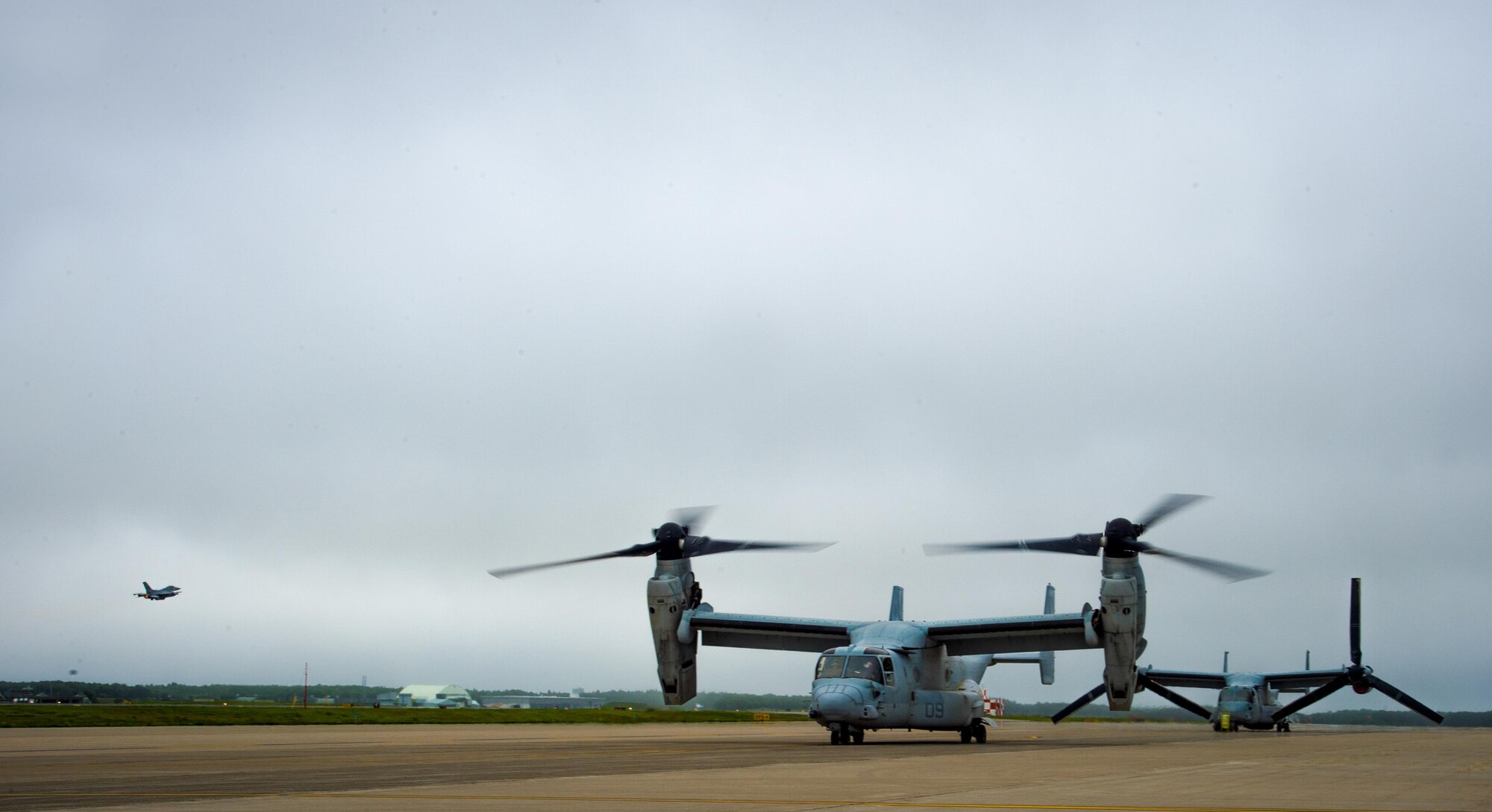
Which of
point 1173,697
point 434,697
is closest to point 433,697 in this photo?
point 434,697

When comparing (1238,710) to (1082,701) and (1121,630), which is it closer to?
(1082,701)

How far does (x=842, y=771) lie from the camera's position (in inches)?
704

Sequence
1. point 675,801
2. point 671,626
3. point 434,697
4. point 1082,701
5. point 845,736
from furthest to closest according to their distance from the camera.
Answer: point 434,697 < point 1082,701 < point 671,626 < point 845,736 < point 675,801

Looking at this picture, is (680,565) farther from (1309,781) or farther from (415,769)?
(1309,781)

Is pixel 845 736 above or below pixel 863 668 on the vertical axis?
below

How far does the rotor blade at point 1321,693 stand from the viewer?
61188 millimetres

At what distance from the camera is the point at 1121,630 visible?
31.2m

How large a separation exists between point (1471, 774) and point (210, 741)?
89.6 ft

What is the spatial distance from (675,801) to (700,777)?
4442 mm

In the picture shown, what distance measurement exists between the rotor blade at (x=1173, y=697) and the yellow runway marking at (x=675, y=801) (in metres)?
54.9

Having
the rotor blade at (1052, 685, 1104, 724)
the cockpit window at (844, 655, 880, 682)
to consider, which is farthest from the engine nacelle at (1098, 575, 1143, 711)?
the rotor blade at (1052, 685, 1104, 724)

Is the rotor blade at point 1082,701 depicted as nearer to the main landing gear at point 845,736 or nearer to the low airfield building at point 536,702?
the main landing gear at point 845,736

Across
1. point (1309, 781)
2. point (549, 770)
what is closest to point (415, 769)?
point (549, 770)

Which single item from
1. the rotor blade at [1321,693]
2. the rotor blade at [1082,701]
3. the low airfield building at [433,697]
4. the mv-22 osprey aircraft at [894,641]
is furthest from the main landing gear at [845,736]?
the low airfield building at [433,697]
